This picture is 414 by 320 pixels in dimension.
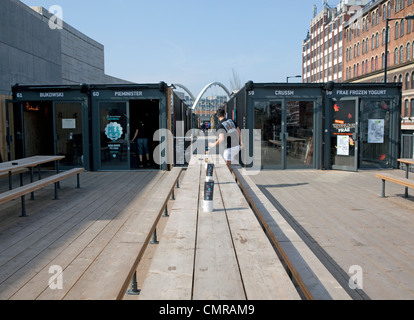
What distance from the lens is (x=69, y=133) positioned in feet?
44.5

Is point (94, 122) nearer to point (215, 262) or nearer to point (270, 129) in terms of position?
point (270, 129)

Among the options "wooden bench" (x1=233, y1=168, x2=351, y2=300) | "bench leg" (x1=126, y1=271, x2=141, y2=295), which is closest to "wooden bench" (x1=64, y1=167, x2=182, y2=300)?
"bench leg" (x1=126, y1=271, x2=141, y2=295)

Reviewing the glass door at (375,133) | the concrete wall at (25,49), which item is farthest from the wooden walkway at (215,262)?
the concrete wall at (25,49)

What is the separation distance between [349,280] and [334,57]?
251ft

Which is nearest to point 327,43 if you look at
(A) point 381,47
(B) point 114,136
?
(A) point 381,47

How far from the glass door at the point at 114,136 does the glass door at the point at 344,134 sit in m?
6.85

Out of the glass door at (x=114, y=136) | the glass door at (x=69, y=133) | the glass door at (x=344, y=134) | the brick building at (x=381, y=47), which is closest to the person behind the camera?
the glass door at (x=344, y=134)

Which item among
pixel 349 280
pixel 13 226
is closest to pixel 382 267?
pixel 349 280

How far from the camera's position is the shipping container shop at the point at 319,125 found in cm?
1299

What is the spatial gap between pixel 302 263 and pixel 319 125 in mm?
10391

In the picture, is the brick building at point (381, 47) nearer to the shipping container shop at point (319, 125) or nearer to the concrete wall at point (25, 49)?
the shipping container shop at point (319, 125)
